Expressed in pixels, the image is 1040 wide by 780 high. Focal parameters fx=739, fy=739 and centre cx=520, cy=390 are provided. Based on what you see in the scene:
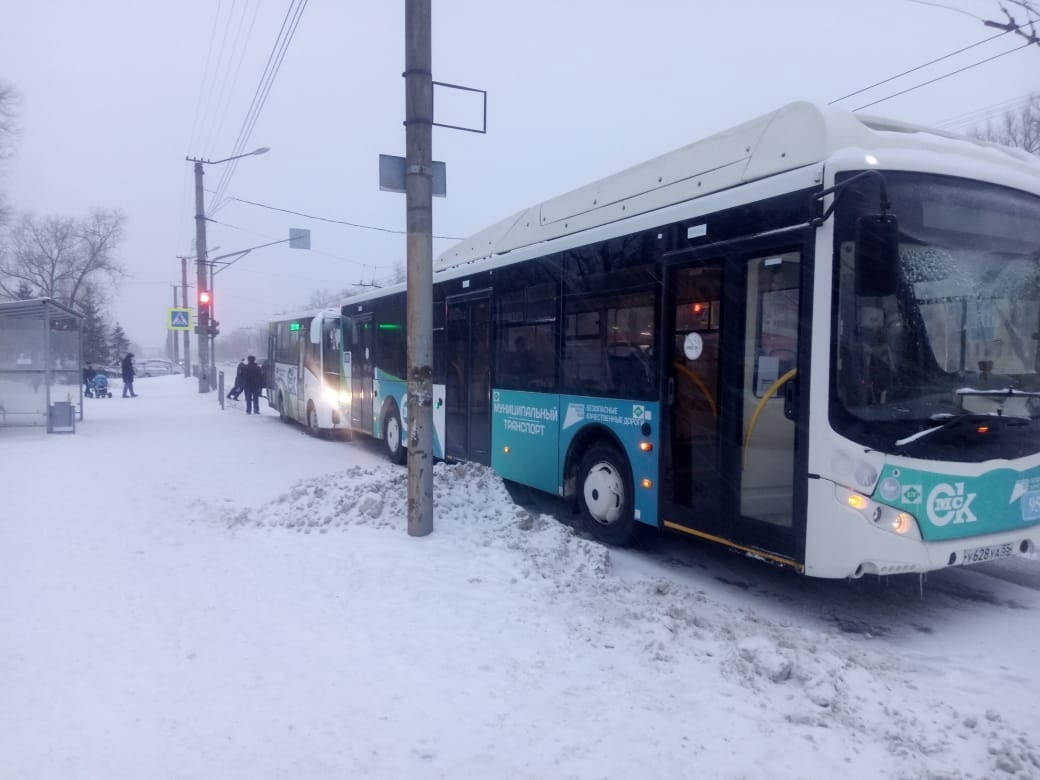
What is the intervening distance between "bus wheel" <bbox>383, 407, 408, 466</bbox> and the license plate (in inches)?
354

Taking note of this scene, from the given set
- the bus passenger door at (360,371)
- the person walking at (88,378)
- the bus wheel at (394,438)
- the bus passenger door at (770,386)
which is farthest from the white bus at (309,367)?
the person walking at (88,378)

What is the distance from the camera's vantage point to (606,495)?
24.1ft

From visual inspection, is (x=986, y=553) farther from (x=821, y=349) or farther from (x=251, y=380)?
(x=251, y=380)

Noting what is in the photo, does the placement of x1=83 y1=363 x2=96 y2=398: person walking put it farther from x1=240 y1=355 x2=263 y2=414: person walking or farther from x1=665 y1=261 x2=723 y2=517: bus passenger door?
x1=665 y1=261 x2=723 y2=517: bus passenger door

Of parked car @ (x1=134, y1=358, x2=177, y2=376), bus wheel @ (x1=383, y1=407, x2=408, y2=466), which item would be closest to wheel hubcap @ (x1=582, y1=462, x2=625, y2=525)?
bus wheel @ (x1=383, y1=407, x2=408, y2=466)

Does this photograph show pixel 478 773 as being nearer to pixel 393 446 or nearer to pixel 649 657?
pixel 649 657

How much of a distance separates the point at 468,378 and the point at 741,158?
4.86m

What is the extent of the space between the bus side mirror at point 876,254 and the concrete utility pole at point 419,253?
12.3ft

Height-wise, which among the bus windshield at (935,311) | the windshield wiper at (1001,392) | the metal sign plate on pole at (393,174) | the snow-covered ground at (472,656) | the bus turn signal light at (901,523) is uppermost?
the metal sign plate on pole at (393,174)

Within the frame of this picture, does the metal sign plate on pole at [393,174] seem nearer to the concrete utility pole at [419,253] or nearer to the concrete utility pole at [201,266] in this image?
the concrete utility pole at [419,253]

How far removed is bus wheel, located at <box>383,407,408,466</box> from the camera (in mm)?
12750

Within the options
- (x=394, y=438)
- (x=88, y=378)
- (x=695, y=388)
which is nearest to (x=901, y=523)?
(x=695, y=388)

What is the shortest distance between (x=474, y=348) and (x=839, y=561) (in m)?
5.93

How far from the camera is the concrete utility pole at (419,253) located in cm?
679
